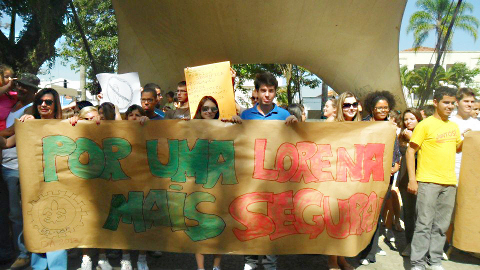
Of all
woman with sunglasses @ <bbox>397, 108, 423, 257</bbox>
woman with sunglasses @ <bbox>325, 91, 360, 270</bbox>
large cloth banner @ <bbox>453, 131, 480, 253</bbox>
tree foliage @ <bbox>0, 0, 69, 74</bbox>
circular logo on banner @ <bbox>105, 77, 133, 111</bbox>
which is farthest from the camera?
tree foliage @ <bbox>0, 0, 69, 74</bbox>

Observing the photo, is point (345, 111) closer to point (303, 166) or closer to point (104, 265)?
point (303, 166)

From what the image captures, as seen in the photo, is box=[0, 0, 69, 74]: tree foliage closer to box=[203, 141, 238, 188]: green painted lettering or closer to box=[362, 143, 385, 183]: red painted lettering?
box=[203, 141, 238, 188]: green painted lettering

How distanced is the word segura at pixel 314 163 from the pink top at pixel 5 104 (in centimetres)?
263

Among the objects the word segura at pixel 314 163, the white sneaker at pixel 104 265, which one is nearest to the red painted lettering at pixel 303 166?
the word segura at pixel 314 163

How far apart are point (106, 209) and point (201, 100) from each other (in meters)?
1.27

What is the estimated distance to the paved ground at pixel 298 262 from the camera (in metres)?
4.09

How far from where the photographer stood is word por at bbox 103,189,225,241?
11.8ft

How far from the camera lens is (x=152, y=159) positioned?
3.65 m

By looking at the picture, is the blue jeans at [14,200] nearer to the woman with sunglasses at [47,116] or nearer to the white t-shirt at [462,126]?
the woman with sunglasses at [47,116]

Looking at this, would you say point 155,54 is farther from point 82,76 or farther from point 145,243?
point 82,76

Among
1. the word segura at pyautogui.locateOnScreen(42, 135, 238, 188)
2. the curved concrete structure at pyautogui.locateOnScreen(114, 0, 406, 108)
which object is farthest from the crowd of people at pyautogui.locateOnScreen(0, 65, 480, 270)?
the curved concrete structure at pyautogui.locateOnScreen(114, 0, 406, 108)

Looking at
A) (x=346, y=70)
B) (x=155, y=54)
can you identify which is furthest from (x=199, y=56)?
(x=346, y=70)

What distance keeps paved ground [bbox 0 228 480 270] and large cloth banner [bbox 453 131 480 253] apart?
32 centimetres

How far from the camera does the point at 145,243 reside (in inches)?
144
